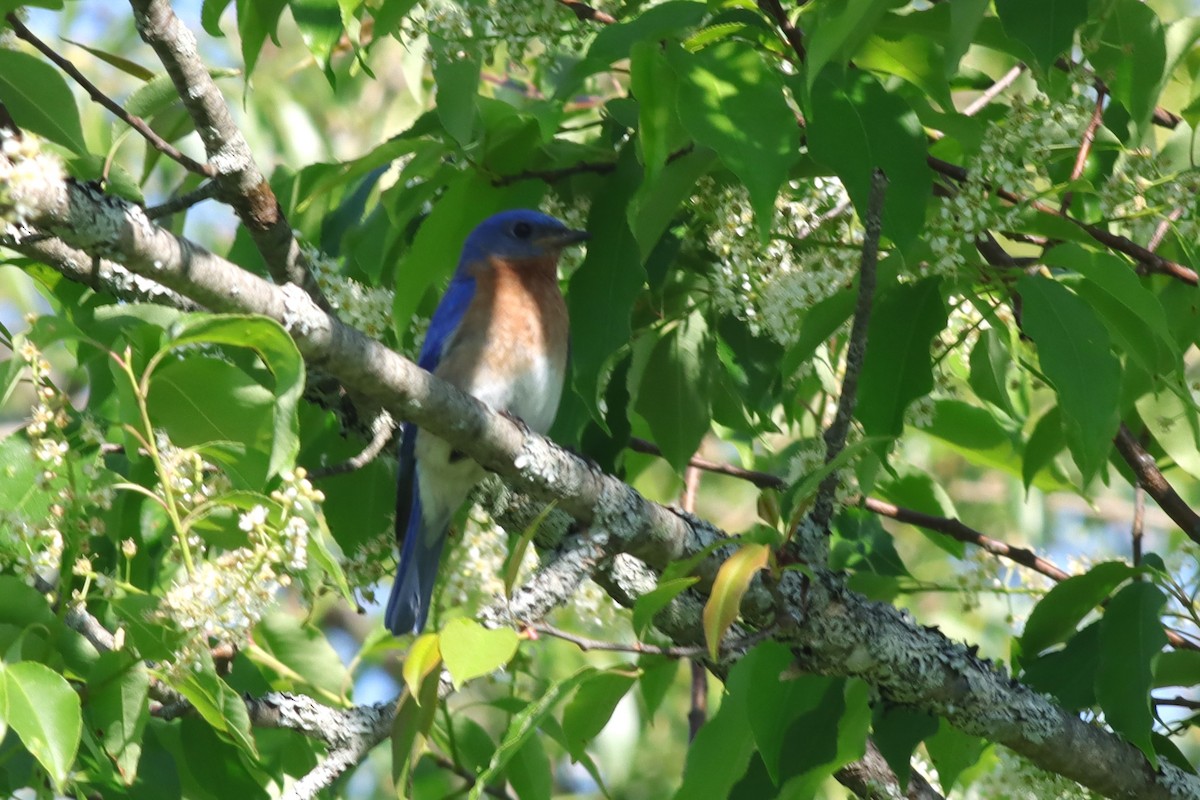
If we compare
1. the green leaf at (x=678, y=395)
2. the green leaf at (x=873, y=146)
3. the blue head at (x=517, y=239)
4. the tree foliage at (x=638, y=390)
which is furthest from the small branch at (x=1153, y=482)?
the blue head at (x=517, y=239)

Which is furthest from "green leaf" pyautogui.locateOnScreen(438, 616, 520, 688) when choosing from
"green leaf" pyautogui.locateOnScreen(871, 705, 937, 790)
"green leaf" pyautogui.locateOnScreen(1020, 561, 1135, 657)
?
"green leaf" pyautogui.locateOnScreen(1020, 561, 1135, 657)

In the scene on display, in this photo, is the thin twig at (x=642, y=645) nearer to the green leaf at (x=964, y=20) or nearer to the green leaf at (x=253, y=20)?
the green leaf at (x=964, y=20)

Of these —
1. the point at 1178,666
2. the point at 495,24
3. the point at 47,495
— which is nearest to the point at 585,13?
the point at 495,24

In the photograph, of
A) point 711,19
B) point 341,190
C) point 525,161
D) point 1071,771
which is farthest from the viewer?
point 341,190

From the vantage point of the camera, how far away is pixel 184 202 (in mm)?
2928

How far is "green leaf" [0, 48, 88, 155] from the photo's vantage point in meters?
2.88

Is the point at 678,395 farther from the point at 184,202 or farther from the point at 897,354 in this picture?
the point at 184,202

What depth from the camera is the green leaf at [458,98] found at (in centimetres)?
278

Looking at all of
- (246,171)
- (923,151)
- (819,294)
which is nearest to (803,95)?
(923,151)

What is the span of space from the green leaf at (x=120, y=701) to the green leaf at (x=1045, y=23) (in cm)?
188

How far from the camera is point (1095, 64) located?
121 inches

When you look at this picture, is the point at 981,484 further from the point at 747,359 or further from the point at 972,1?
the point at 972,1

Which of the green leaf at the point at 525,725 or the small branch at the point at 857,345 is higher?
the small branch at the point at 857,345

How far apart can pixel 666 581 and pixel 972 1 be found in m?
1.11
